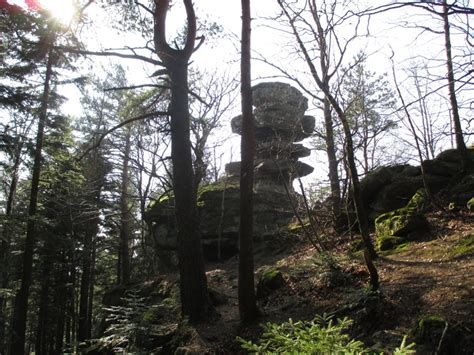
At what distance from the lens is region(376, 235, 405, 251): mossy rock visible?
9.32 metres

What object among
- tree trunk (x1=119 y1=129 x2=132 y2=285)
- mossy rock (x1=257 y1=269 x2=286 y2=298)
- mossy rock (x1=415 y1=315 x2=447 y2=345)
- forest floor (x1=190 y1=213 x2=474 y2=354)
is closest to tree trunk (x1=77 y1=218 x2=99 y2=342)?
tree trunk (x1=119 y1=129 x2=132 y2=285)

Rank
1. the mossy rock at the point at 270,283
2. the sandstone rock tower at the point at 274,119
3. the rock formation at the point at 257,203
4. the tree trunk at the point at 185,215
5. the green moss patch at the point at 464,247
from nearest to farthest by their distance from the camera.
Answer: the green moss patch at the point at 464,247 < the tree trunk at the point at 185,215 < the mossy rock at the point at 270,283 < the rock formation at the point at 257,203 < the sandstone rock tower at the point at 274,119

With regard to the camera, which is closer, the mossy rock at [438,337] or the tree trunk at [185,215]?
the mossy rock at [438,337]

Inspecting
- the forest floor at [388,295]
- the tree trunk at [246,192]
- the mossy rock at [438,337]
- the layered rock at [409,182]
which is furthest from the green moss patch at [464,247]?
the tree trunk at [246,192]

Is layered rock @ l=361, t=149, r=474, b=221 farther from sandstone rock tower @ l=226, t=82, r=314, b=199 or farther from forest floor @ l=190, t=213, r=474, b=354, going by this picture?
sandstone rock tower @ l=226, t=82, r=314, b=199

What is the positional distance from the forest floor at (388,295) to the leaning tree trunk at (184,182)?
70 cm

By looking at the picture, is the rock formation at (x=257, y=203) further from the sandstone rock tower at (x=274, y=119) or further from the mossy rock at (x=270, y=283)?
the mossy rock at (x=270, y=283)

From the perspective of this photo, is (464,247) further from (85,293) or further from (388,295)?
(85,293)

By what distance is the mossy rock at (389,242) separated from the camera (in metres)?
9.32

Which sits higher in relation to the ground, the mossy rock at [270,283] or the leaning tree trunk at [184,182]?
the leaning tree trunk at [184,182]

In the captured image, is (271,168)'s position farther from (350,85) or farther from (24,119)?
(24,119)

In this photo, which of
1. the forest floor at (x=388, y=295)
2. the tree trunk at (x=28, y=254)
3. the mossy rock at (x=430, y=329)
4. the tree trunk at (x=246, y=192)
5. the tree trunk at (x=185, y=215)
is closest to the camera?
the mossy rock at (x=430, y=329)

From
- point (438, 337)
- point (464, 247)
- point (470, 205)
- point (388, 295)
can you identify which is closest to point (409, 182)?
point (470, 205)

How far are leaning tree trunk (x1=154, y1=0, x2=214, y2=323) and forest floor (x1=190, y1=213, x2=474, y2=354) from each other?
0.70m
